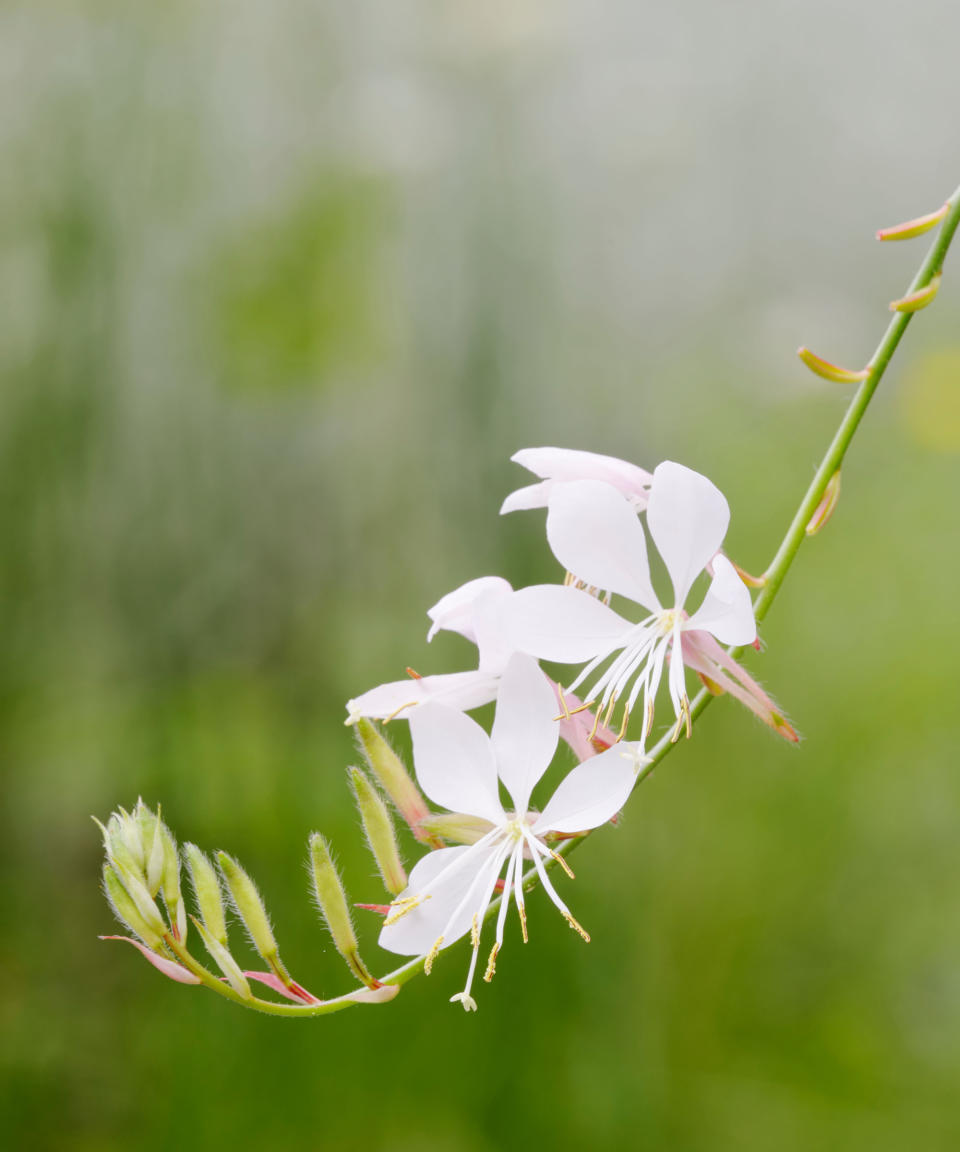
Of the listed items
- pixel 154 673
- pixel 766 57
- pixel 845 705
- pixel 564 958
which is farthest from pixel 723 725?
pixel 766 57

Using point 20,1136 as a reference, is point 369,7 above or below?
above

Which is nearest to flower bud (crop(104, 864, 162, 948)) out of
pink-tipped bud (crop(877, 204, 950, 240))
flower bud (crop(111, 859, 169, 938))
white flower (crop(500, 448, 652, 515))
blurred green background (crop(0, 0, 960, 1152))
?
flower bud (crop(111, 859, 169, 938))

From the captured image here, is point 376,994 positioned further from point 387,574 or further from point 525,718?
point 387,574

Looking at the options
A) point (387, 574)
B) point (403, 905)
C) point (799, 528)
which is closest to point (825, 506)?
point (799, 528)

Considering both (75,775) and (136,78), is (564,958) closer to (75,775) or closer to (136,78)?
(75,775)

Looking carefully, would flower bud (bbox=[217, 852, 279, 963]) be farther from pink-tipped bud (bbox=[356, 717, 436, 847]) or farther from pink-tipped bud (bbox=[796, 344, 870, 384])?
pink-tipped bud (bbox=[796, 344, 870, 384])
